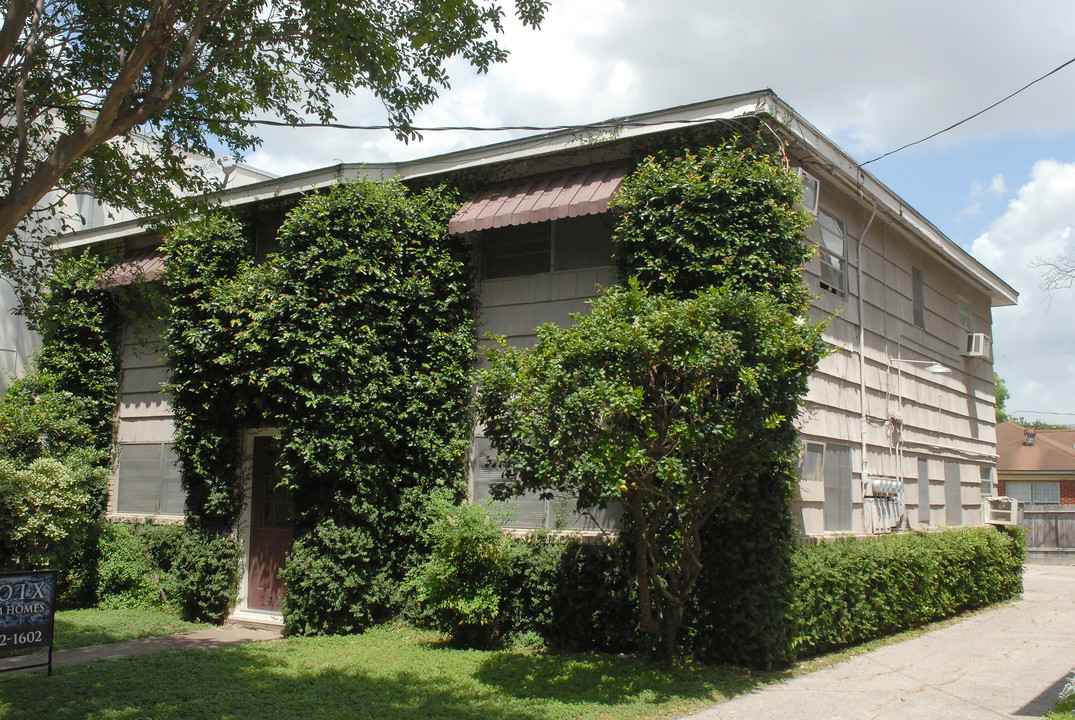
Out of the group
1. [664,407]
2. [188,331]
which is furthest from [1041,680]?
[188,331]

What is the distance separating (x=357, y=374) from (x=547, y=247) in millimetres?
2847

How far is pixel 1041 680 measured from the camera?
865 cm

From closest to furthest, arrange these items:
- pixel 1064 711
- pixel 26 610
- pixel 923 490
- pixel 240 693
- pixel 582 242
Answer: pixel 1064 711 < pixel 240 693 < pixel 26 610 < pixel 582 242 < pixel 923 490

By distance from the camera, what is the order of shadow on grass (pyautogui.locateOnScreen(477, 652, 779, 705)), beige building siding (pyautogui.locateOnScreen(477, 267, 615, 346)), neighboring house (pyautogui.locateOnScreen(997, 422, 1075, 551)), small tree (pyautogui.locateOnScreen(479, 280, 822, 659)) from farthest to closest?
neighboring house (pyautogui.locateOnScreen(997, 422, 1075, 551)) < beige building siding (pyautogui.locateOnScreen(477, 267, 615, 346)) < shadow on grass (pyautogui.locateOnScreen(477, 652, 779, 705)) < small tree (pyautogui.locateOnScreen(479, 280, 822, 659))

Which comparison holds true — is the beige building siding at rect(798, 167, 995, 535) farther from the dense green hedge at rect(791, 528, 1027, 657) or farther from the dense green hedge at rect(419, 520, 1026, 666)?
the dense green hedge at rect(419, 520, 1026, 666)

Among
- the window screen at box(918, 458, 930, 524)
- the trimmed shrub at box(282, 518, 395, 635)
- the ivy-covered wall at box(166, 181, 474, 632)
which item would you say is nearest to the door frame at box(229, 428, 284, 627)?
the ivy-covered wall at box(166, 181, 474, 632)

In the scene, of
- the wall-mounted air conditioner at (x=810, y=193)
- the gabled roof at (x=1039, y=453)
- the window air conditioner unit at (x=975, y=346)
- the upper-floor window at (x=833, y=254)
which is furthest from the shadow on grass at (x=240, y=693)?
the gabled roof at (x=1039, y=453)

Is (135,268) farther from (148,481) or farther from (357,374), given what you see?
(357,374)

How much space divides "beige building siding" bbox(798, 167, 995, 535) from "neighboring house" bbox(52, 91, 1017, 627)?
0.11 feet

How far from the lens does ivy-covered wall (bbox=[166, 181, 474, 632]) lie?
10.6 meters

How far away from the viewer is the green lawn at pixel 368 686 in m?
7.12

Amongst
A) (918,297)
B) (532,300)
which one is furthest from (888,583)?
(918,297)

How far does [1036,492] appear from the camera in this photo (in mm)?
33594

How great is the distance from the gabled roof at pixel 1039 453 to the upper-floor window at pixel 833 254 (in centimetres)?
2461
